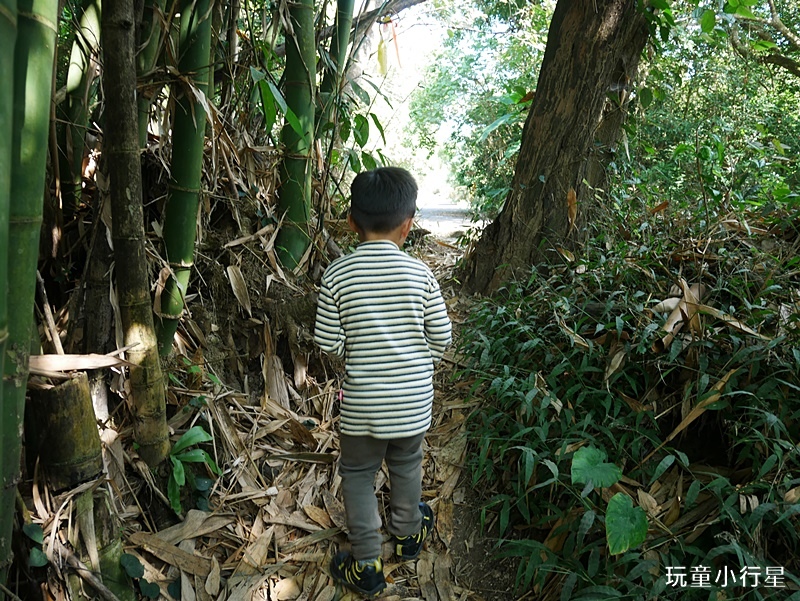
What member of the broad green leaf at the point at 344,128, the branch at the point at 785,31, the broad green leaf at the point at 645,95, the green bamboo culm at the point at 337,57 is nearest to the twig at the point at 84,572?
the green bamboo culm at the point at 337,57

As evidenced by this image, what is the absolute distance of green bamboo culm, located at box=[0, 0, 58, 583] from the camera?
101 cm

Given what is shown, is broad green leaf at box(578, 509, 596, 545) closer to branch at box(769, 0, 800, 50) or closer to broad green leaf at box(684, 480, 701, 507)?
broad green leaf at box(684, 480, 701, 507)

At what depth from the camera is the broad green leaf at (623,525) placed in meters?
1.48

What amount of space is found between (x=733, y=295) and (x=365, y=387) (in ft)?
4.57

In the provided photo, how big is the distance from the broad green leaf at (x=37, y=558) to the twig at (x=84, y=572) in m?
0.04

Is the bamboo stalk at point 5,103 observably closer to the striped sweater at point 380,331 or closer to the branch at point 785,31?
the striped sweater at point 380,331

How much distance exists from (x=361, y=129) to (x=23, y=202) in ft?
5.78

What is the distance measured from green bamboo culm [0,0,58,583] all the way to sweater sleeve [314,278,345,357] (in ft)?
2.55

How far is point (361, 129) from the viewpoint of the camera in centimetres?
262

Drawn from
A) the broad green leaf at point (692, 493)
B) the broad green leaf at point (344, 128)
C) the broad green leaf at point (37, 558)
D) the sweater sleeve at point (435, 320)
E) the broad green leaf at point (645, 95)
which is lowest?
the broad green leaf at point (37, 558)

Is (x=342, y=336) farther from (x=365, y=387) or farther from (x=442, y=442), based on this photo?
(x=442, y=442)

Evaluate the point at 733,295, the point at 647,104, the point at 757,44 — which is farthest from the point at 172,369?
the point at 757,44

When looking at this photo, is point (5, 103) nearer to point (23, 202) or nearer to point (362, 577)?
point (23, 202)

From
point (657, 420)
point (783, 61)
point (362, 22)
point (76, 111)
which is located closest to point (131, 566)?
point (76, 111)
